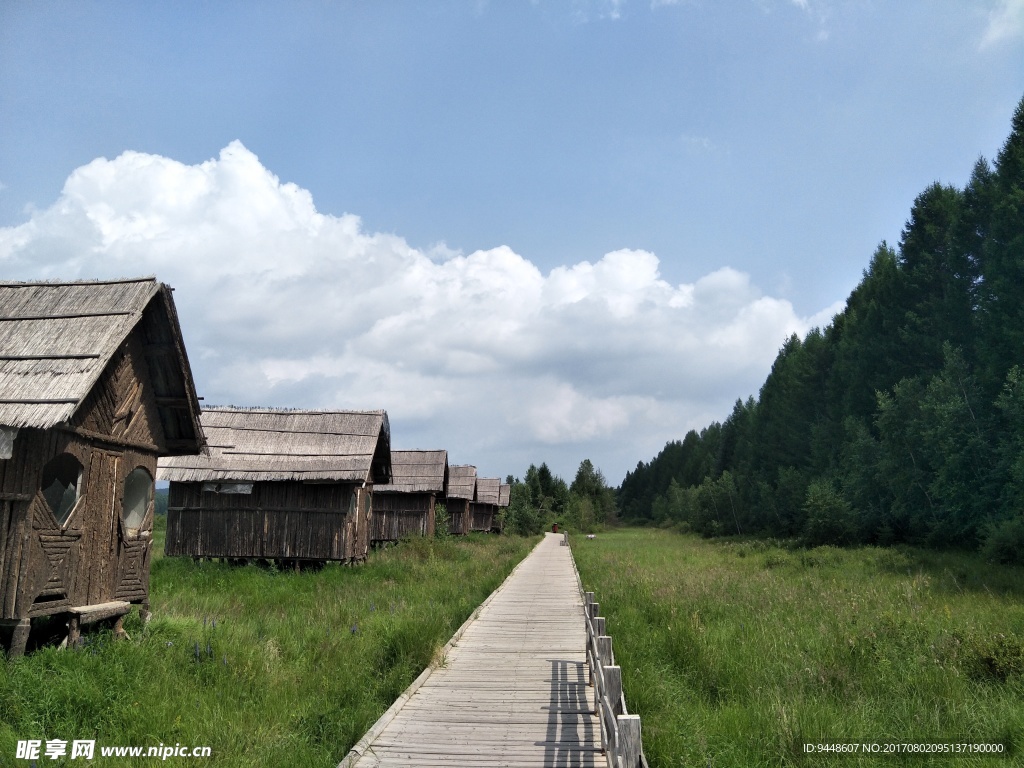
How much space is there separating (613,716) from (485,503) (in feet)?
183

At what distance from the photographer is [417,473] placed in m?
35.2

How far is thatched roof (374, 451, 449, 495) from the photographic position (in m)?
33.9

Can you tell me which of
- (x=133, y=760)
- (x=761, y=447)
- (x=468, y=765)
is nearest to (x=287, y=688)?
(x=133, y=760)

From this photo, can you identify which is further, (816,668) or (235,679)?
(816,668)

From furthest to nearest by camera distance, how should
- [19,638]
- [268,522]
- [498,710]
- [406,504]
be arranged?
[406,504] < [268,522] < [19,638] < [498,710]

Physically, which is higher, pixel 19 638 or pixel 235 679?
pixel 19 638

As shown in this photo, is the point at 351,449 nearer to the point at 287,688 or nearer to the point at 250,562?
the point at 250,562

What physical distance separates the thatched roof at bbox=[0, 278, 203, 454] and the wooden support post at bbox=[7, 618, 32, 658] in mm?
2310

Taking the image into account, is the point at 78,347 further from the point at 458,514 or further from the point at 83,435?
the point at 458,514

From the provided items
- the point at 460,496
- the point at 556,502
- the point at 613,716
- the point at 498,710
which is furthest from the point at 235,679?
the point at 556,502

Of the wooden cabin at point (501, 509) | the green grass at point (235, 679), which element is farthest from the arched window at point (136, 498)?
the wooden cabin at point (501, 509)

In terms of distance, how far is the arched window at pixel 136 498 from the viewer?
11242mm

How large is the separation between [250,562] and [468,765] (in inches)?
665

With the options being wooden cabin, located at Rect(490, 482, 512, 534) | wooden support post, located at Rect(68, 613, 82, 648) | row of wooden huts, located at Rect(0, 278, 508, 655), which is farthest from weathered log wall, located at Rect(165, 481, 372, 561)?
wooden cabin, located at Rect(490, 482, 512, 534)
